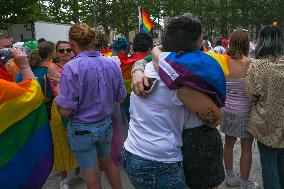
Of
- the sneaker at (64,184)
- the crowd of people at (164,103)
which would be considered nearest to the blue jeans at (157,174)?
the crowd of people at (164,103)

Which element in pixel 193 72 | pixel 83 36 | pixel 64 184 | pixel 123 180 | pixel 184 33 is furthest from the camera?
pixel 123 180

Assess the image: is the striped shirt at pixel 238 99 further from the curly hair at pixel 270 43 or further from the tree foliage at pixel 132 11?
the tree foliage at pixel 132 11

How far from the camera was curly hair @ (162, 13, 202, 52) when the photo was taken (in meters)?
2.07

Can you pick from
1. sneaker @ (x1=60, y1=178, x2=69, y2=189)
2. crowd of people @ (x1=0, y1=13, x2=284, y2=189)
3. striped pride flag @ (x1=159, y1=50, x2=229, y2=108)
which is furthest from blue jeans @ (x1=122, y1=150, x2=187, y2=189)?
sneaker @ (x1=60, y1=178, x2=69, y2=189)

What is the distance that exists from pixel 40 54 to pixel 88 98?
5.16ft

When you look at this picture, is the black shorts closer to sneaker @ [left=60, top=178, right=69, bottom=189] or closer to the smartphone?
the smartphone

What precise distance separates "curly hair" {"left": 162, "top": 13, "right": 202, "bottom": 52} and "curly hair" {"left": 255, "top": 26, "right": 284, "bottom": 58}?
141 centimetres

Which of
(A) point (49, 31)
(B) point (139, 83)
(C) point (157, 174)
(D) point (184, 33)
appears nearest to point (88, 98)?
(B) point (139, 83)

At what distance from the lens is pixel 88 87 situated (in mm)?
3252

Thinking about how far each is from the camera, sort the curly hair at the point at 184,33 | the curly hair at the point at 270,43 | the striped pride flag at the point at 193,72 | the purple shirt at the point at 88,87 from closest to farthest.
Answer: the striped pride flag at the point at 193,72
the curly hair at the point at 184,33
the purple shirt at the point at 88,87
the curly hair at the point at 270,43

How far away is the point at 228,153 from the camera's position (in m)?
4.34

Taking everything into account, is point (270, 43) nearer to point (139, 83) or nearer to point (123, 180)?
point (139, 83)

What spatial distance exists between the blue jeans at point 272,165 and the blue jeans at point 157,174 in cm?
150

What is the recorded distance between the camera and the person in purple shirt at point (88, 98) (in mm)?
3193
